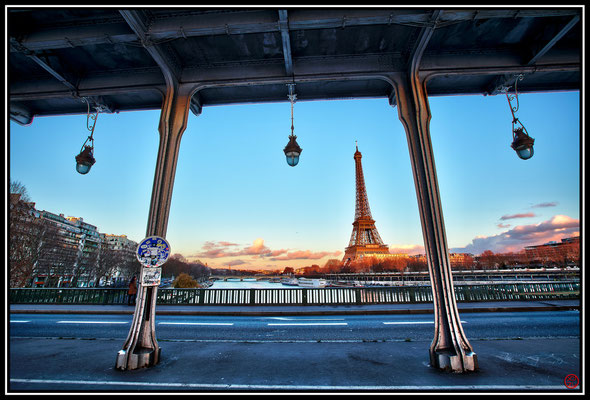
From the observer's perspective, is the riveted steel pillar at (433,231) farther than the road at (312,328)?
No

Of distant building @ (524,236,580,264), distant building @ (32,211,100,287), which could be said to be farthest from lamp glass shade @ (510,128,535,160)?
distant building @ (524,236,580,264)

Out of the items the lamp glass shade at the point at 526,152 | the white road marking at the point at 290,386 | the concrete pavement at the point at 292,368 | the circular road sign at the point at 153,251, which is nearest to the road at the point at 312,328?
the concrete pavement at the point at 292,368

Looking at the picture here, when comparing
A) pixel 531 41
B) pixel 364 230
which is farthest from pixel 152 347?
pixel 364 230

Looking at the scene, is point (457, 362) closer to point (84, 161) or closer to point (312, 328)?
point (312, 328)

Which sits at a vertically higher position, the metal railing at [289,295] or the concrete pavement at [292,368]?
the metal railing at [289,295]

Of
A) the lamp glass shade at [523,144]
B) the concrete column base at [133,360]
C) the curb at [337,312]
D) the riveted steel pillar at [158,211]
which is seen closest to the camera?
the concrete column base at [133,360]

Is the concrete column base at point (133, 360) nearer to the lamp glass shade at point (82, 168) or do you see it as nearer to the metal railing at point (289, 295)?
the lamp glass shade at point (82, 168)

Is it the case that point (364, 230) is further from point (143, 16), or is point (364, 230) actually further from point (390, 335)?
point (143, 16)
